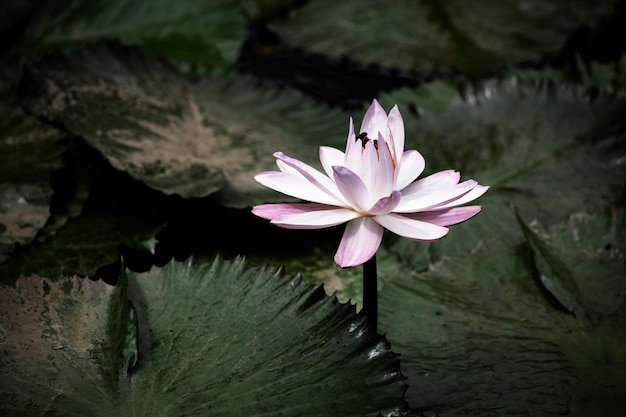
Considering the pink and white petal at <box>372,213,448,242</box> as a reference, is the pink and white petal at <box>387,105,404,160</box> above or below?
above

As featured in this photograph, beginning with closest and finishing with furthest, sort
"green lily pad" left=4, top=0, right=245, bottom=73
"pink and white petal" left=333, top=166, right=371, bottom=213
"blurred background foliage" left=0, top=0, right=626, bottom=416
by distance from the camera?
"pink and white petal" left=333, top=166, right=371, bottom=213 → "blurred background foliage" left=0, top=0, right=626, bottom=416 → "green lily pad" left=4, top=0, right=245, bottom=73

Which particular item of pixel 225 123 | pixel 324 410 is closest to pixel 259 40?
pixel 225 123

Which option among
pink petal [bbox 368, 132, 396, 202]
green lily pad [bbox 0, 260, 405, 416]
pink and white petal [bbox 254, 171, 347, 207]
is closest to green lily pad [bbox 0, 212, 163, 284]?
green lily pad [bbox 0, 260, 405, 416]

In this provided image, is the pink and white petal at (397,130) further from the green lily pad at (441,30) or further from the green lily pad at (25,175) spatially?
the green lily pad at (441,30)

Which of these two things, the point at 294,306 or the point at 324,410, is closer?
the point at 324,410

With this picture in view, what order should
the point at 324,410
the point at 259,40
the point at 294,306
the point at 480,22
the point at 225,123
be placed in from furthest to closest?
the point at 259,40
the point at 480,22
the point at 225,123
the point at 294,306
the point at 324,410

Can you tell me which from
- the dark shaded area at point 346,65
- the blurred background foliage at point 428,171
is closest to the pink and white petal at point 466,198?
the blurred background foliage at point 428,171

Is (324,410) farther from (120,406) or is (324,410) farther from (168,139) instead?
(168,139)

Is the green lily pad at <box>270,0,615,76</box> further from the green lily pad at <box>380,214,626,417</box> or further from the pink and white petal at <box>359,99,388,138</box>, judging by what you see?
the pink and white petal at <box>359,99,388,138</box>
